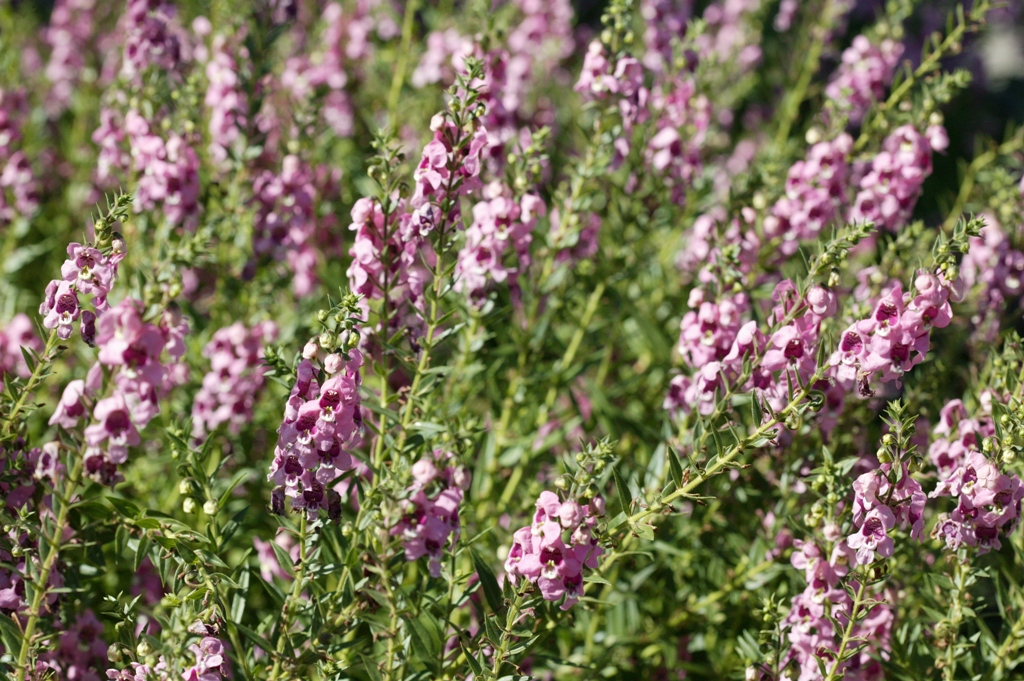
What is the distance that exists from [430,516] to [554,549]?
0.55 meters

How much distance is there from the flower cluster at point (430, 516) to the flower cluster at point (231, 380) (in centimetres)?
153

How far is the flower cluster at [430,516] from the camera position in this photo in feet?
10.4

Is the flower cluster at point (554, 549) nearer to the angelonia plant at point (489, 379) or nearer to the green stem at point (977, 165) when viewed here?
the angelonia plant at point (489, 379)

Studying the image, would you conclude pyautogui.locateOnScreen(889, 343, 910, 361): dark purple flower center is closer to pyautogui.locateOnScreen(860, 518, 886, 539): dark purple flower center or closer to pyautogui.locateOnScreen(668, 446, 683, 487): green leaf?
pyautogui.locateOnScreen(860, 518, 886, 539): dark purple flower center

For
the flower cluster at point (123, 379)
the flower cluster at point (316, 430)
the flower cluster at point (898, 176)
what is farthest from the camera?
the flower cluster at point (898, 176)

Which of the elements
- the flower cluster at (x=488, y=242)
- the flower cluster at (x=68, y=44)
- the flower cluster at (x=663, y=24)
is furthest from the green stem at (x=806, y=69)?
the flower cluster at (x=68, y=44)

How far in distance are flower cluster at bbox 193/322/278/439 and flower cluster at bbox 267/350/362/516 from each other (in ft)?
5.35

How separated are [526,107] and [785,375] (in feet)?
15.0

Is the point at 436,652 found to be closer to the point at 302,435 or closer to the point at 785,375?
the point at 302,435

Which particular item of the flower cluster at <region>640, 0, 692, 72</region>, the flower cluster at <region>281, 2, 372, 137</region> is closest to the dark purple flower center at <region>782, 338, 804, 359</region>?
the flower cluster at <region>640, 0, 692, 72</region>

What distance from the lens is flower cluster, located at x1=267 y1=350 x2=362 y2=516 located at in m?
2.83

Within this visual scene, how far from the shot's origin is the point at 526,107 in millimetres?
7367

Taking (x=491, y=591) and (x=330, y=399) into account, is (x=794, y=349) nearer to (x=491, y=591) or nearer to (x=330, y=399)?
(x=491, y=591)

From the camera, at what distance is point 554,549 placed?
2.91 m
